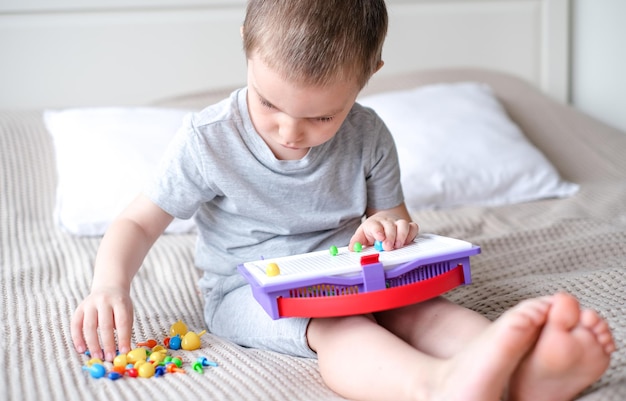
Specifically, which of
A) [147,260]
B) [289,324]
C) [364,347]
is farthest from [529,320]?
[147,260]

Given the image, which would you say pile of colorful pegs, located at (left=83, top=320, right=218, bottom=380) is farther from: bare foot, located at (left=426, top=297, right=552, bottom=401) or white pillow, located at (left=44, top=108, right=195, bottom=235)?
white pillow, located at (left=44, top=108, right=195, bottom=235)

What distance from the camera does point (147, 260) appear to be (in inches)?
53.3

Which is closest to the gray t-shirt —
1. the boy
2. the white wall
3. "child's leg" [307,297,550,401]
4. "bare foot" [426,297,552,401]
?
the boy

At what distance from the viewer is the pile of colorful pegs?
812 mm

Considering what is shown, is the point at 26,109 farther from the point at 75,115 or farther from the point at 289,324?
the point at 289,324

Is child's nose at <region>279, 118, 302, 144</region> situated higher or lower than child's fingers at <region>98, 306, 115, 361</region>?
higher

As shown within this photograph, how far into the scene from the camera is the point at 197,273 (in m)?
1.28

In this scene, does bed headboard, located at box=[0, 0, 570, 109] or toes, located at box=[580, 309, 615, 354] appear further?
bed headboard, located at box=[0, 0, 570, 109]

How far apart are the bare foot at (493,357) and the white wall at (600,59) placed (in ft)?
5.84

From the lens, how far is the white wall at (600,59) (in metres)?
2.21

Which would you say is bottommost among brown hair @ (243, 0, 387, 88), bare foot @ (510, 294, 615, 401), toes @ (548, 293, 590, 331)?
bare foot @ (510, 294, 615, 401)

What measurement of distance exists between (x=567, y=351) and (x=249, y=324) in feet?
1.43

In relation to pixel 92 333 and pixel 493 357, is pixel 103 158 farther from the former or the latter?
pixel 493 357

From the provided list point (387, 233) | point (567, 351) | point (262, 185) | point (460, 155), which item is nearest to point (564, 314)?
point (567, 351)
